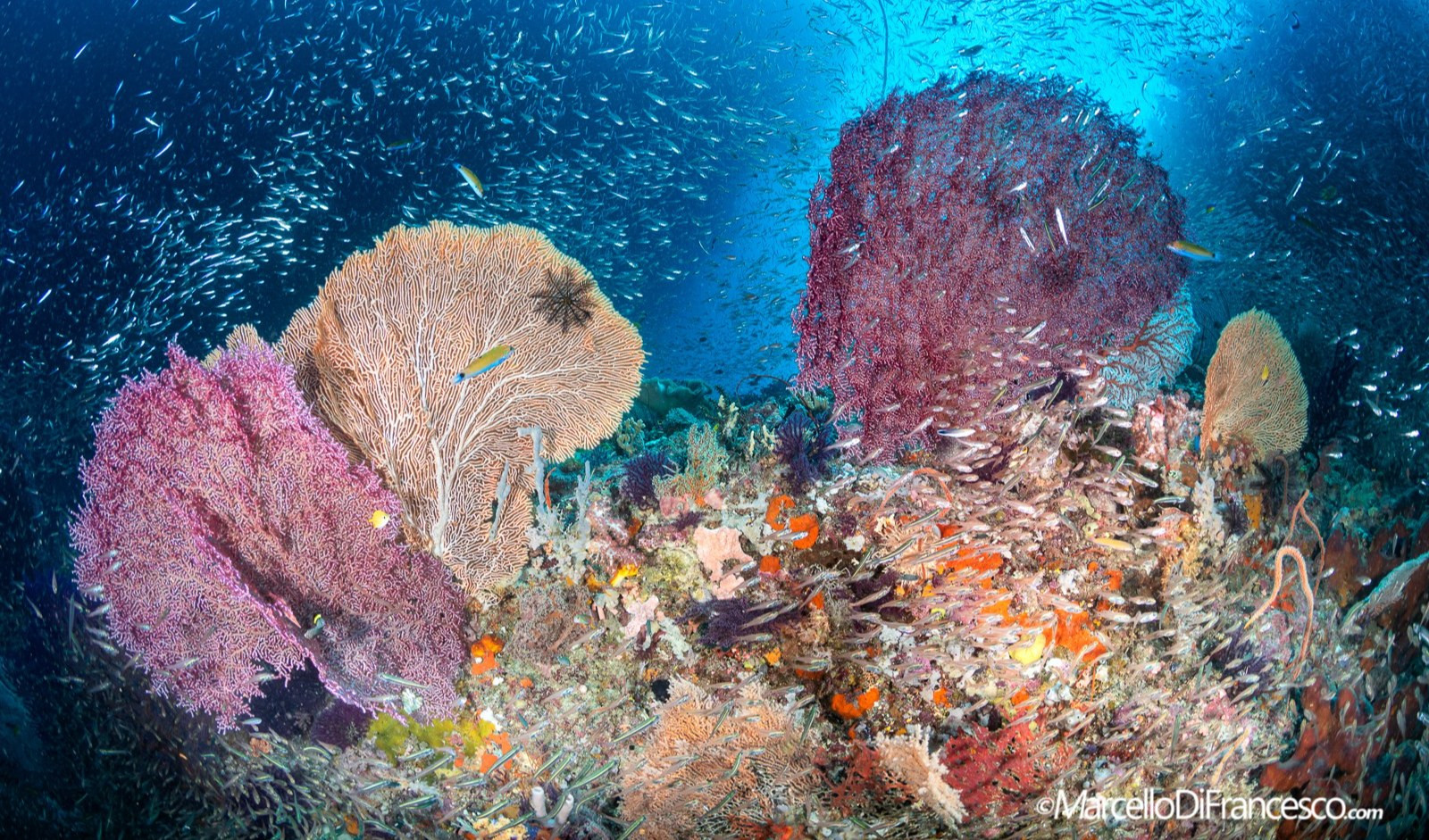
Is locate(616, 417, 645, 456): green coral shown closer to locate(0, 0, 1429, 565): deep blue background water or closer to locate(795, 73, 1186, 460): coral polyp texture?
locate(795, 73, 1186, 460): coral polyp texture

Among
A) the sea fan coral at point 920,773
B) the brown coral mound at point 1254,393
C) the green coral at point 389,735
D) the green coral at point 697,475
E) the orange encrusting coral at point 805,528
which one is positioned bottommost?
the brown coral mound at point 1254,393

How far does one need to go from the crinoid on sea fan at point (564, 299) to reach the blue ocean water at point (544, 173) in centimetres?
163

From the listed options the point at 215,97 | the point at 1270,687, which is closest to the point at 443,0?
the point at 215,97

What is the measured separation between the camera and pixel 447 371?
4402mm

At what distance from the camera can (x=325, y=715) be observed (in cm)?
411

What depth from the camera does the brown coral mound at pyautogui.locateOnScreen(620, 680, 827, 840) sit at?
348 cm

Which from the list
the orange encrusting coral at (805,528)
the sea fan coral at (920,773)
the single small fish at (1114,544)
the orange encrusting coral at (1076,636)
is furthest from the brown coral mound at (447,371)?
the single small fish at (1114,544)

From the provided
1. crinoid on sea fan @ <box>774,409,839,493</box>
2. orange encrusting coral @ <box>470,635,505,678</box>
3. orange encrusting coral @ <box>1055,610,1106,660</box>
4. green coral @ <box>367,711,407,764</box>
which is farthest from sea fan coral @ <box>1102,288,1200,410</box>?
green coral @ <box>367,711,407,764</box>

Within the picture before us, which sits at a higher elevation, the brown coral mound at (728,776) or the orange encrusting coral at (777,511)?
the orange encrusting coral at (777,511)

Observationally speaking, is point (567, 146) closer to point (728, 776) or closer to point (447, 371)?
point (447, 371)

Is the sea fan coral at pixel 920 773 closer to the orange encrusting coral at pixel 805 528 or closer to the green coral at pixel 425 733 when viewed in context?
the orange encrusting coral at pixel 805 528

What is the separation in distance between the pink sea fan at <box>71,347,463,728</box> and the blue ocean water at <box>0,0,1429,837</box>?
55 cm

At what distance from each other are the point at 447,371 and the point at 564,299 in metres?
0.97

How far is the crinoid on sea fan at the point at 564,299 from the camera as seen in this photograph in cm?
464
